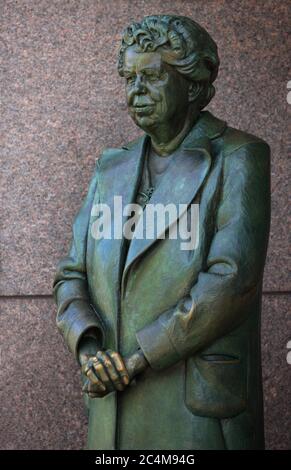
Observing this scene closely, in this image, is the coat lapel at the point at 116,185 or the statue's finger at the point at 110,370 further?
the coat lapel at the point at 116,185

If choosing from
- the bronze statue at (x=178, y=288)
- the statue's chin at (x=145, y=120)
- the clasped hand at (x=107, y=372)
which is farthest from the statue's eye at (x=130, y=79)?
the clasped hand at (x=107, y=372)

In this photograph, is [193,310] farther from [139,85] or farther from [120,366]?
[139,85]

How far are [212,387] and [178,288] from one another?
1.32ft

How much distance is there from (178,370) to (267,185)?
2.69 ft

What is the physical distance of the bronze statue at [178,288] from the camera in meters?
4.20

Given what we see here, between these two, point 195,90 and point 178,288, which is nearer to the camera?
point 178,288

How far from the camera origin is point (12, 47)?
5.94m

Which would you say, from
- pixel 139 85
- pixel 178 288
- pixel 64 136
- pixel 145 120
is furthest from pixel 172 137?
pixel 64 136

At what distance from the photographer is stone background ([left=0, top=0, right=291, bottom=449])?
5.82m

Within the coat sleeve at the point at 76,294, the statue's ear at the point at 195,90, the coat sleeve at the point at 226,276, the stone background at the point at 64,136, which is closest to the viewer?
the coat sleeve at the point at 226,276

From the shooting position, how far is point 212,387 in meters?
4.25

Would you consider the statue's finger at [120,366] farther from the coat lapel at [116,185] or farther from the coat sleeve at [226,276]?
the coat lapel at [116,185]
